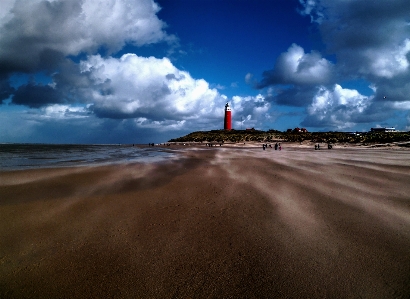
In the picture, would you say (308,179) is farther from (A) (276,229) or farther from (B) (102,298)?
(B) (102,298)

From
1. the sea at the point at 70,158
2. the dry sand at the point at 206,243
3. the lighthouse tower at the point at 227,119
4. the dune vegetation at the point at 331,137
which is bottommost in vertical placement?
the dry sand at the point at 206,243

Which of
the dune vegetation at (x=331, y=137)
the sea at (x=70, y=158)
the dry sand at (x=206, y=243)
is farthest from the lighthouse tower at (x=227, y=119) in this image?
the dry sand at (x=206, y=243)

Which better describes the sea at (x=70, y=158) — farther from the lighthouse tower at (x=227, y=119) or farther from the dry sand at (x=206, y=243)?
the lighthouse tower at (x=227, y=119)

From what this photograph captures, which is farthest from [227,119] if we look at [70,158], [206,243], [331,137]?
[206,243]

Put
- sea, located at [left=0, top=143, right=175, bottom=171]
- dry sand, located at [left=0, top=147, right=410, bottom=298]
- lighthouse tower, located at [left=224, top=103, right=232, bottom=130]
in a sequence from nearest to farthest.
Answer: dry sand, located at [left=0, top=147, right=410, bottom=298], sea, located at [left=0, top=143, right=175, bottom=171], lighthouse tower, located at [left=224, top=103, right=232, bottom=130]

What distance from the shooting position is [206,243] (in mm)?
4621

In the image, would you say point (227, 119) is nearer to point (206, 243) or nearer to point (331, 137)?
point (331, 137)

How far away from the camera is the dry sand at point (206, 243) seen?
3.45m

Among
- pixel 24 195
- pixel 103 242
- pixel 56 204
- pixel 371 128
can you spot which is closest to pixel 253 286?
pixel 103 242

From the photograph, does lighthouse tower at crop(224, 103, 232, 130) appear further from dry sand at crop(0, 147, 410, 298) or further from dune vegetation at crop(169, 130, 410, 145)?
dry sand at crop(0, 147, 410, 298)

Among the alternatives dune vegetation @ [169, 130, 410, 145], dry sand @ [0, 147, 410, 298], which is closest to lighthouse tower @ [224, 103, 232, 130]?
dune vegetation @ [169, 130, 410, 145]

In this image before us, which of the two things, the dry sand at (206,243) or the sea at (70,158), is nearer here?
the dry sand at (206,243)

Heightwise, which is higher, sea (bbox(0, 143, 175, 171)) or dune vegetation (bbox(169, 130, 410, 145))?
dune vegetation (bbox(169, 130, 410, 145))

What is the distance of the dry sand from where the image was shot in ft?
11.3
